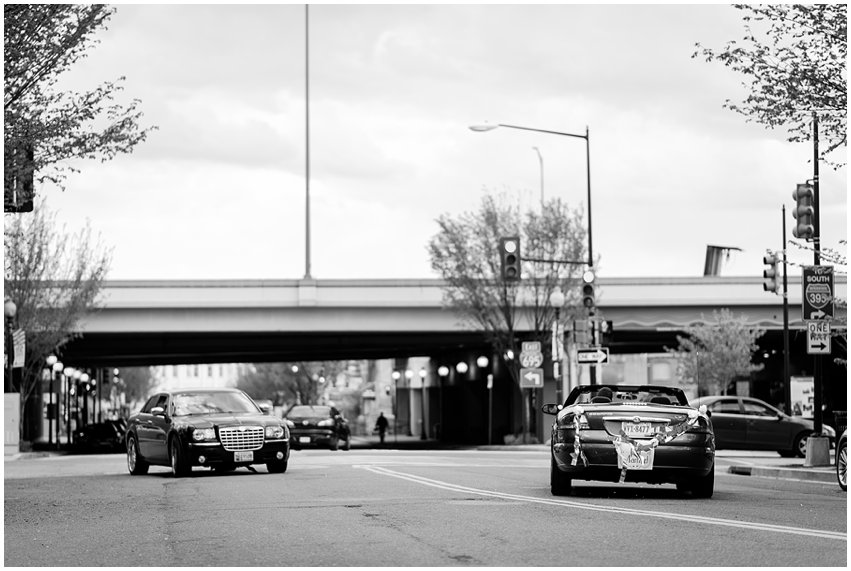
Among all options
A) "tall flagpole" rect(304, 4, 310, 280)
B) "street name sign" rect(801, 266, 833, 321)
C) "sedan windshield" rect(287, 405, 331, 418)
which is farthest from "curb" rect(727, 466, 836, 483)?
"tall flagpole" rect(304, 4, 310, 280)

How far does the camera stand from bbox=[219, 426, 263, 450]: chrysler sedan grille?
22.5 metres

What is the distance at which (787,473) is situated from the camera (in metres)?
24.5

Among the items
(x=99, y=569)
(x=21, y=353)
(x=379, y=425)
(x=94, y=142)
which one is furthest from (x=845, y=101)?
(x=379, y=425)

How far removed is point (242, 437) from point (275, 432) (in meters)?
0.60

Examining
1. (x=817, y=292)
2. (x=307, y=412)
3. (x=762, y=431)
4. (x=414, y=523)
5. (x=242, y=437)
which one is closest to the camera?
(x=414, y=523)

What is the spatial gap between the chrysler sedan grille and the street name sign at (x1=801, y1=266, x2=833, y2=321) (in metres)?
9.63

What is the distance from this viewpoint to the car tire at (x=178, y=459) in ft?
73.9

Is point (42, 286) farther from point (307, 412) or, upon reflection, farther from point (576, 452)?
point (576, 452)

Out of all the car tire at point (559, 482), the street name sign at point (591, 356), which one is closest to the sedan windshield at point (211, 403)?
the car tire at point (559, 482)

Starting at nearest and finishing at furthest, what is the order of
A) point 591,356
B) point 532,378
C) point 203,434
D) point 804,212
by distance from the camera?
point 203,434 → point 804,212 → point 591,356 → point 532,378

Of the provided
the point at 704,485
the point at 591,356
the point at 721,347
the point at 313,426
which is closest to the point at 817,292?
the point at 704,485

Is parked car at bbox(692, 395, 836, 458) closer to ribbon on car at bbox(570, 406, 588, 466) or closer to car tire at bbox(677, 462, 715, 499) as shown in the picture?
car tire at bbox(677, 462, 715, 499)

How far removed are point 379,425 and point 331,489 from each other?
48527 mm

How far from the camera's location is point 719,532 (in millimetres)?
11906
